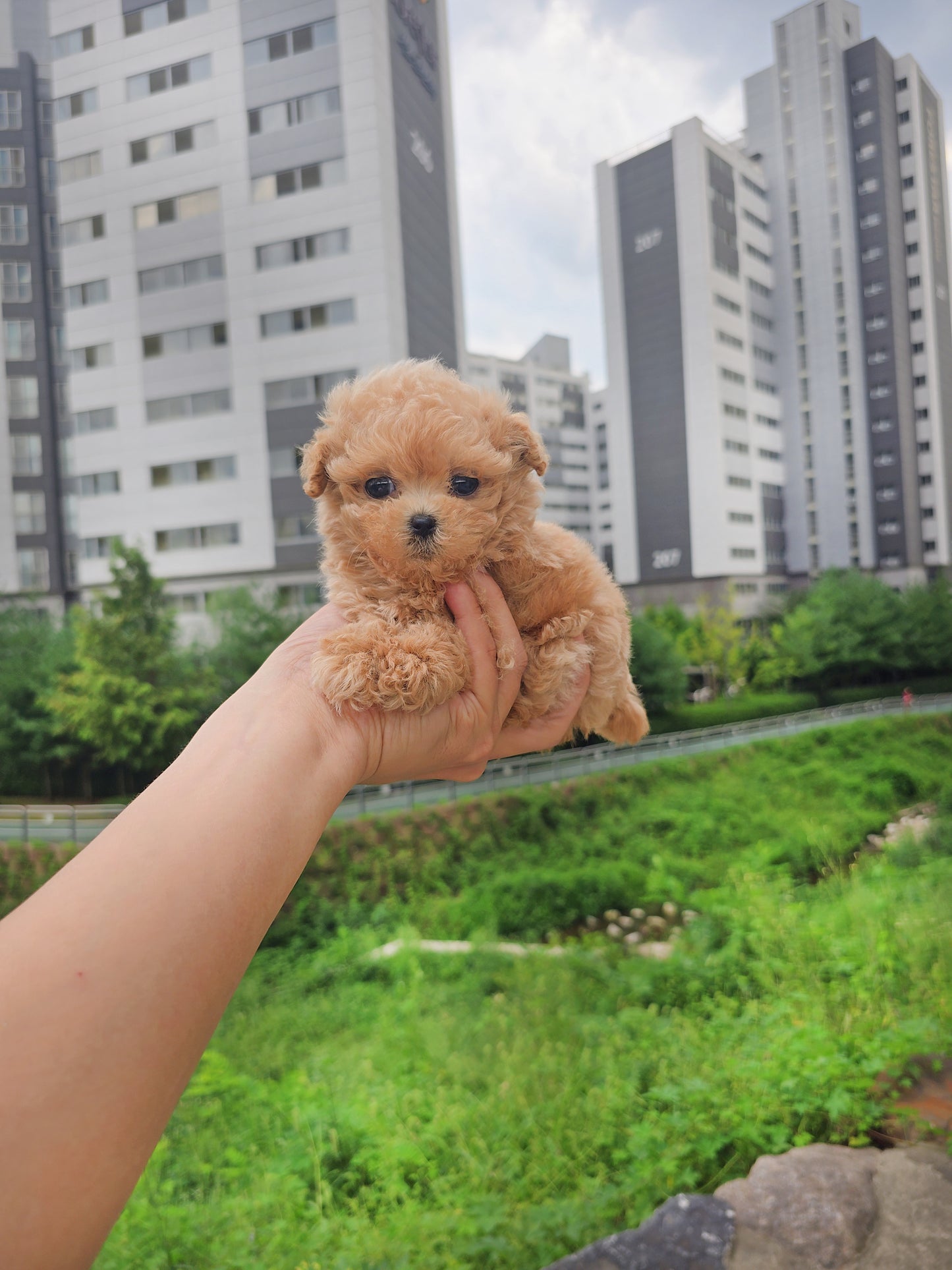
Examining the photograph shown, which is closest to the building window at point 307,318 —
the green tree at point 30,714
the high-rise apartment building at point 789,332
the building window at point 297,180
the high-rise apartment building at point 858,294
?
the building window at point 297,180

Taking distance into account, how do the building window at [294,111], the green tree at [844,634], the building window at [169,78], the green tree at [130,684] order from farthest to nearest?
the green tree at [844,634]
the building window at [169,78]
the building window at [294,111]
the green tree at [130,684]

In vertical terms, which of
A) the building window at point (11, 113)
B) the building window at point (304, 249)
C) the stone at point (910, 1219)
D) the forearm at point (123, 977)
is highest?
the building window at point (11, 113)

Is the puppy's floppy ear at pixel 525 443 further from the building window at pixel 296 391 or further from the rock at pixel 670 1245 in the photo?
the building window at pixel 296 391

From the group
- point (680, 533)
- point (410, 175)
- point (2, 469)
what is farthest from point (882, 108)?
point (2, 469)

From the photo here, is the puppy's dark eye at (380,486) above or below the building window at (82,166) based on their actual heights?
below

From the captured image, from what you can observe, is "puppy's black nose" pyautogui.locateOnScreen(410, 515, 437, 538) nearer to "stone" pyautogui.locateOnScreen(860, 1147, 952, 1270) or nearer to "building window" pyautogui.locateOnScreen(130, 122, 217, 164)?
"stone" pyautogui.locateOnScreen(860, 1147, 952, 1270)

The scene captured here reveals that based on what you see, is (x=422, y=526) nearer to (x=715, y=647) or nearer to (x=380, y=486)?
(x=380, y=486)

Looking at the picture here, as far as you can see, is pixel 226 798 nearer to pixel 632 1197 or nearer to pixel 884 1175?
pixel 884 1175
